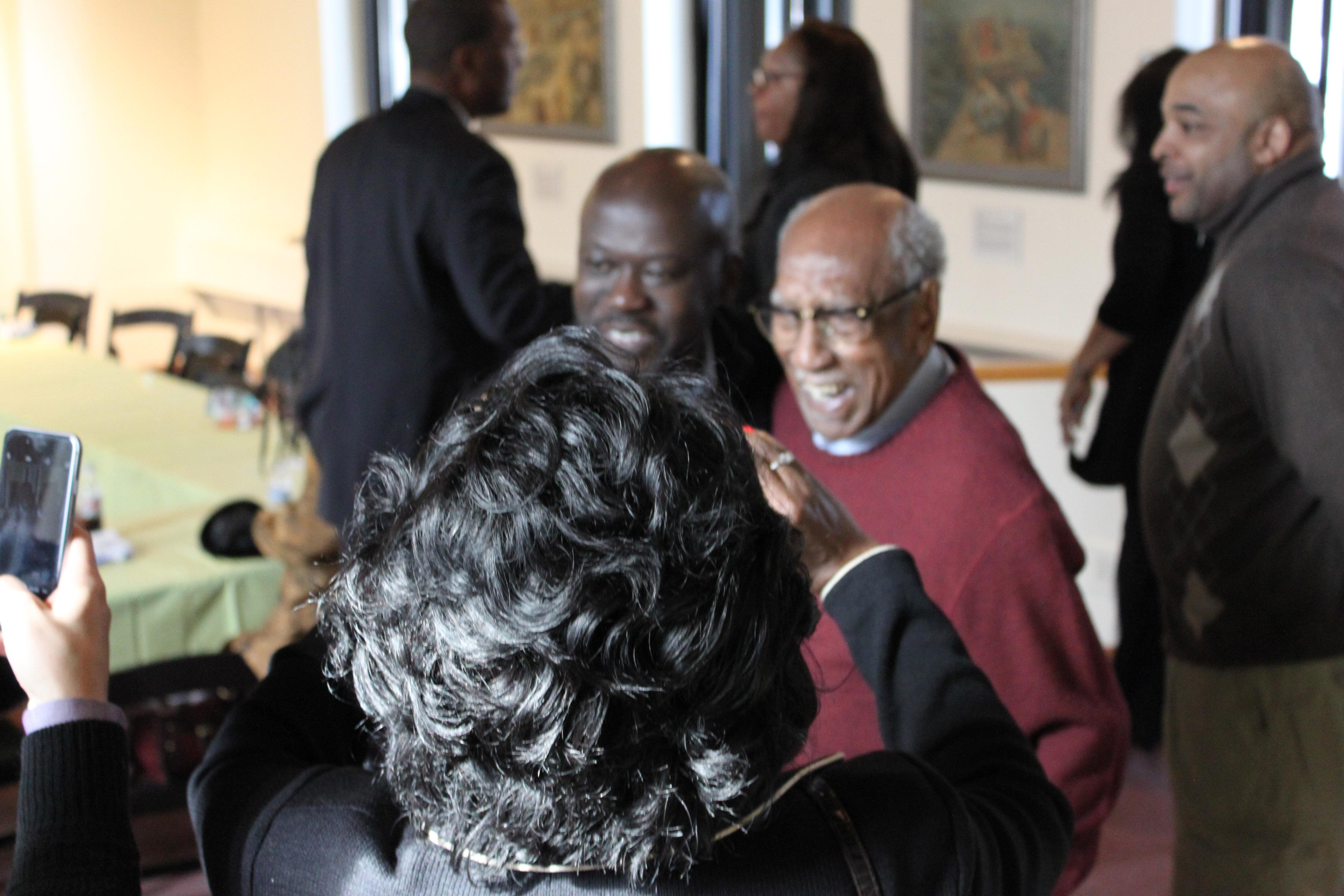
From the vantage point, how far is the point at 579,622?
87cm

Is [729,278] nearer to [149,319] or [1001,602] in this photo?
[1001,602]

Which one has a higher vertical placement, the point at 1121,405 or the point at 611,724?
the point at 611,724

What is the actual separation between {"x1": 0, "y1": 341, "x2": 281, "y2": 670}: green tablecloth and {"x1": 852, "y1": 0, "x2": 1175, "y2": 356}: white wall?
103 inches

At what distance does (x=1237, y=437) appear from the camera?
235cm

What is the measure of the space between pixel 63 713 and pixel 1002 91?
4.51 metres

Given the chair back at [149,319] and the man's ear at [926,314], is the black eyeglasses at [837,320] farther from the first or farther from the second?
the chair back at [149,319]

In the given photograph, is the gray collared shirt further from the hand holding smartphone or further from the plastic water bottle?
the plastic water bottle

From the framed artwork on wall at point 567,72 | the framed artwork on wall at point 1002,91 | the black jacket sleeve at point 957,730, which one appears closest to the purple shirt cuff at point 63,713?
the black jacket sleeve at point 957,730

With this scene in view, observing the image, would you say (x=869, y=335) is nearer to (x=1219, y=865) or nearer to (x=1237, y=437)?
(x=1237, y=437)

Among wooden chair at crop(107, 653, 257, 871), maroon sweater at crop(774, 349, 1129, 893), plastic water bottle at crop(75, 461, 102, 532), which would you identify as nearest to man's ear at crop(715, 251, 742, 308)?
maroon sweater at crop(774, 349, 1129, 893)

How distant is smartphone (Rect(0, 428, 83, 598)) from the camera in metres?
1.08

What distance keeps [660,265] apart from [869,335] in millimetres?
432

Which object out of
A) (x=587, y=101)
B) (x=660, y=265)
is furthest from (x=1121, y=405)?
(x=587, y=101)

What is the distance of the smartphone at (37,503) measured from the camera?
108cm
